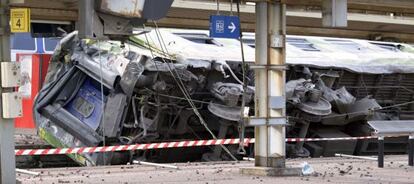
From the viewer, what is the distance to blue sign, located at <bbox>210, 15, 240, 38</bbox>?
1134 centimetres

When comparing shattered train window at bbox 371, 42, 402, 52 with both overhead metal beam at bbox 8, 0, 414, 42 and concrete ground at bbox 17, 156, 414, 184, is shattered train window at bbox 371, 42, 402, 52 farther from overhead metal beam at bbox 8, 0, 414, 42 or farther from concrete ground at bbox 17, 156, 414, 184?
concrete ground at bbox 17, 156, 414, 184

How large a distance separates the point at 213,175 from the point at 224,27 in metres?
2.34

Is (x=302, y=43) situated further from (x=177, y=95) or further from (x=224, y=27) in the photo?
(x=224, y=27)

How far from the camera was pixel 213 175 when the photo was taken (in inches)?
445

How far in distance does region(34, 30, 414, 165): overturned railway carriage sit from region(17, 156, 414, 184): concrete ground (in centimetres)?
128

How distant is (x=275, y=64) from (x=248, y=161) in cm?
354

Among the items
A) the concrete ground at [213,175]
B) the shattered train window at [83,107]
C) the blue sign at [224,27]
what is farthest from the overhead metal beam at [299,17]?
the concrete ground at [213,175]

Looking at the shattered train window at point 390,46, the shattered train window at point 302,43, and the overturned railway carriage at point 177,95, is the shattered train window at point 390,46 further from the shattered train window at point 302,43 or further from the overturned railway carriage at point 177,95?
the overturned railway carriage at point 177,95

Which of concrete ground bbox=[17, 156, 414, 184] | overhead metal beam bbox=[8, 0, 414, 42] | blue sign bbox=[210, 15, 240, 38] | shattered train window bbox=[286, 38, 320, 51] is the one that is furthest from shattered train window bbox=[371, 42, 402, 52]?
blue sign bbox=[210, 15, 240, 38]

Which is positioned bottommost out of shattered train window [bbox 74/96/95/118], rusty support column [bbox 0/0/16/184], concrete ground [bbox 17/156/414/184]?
concrete ground [bbox 17/156/414/184]

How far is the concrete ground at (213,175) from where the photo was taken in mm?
10539

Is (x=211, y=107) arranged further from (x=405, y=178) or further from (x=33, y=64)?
(x=33, y=64)

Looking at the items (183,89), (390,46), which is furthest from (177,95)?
(390,46)

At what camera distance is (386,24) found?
834 inches
